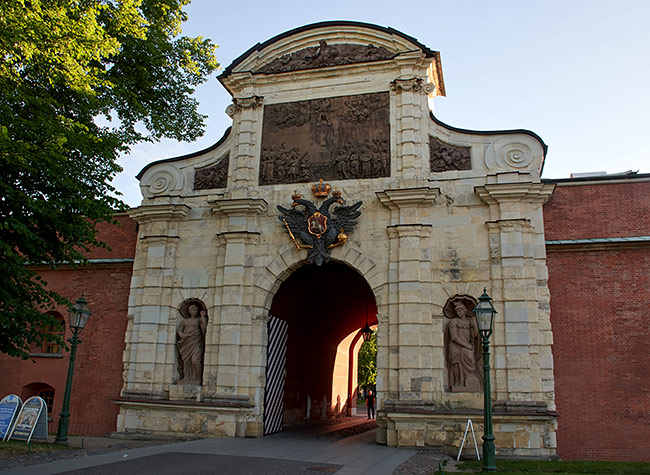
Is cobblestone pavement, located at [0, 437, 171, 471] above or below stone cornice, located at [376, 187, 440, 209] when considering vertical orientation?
below

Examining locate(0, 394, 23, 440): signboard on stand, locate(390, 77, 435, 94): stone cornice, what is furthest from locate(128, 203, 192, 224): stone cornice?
locate(390, 77, 435, 94): stone cornice

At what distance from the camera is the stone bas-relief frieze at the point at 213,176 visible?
16578 millimetres

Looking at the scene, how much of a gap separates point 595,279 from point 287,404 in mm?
9506

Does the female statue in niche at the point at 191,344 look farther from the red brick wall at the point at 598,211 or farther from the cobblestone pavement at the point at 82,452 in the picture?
the red brick wall at the point at 598,211

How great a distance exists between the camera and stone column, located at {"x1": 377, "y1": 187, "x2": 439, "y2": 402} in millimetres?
13688

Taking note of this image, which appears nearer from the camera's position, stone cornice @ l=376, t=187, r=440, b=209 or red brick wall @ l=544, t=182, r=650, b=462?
red brick wall @ l=544, t=182, r=650, b=462

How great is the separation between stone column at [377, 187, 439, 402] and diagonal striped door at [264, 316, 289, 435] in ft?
11.3

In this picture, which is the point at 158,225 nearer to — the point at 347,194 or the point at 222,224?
the point at 222,224

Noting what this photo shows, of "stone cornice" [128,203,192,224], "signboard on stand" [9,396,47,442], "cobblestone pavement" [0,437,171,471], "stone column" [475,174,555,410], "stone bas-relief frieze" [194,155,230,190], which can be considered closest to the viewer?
"cobblestone pavement" [0,437,171,471]

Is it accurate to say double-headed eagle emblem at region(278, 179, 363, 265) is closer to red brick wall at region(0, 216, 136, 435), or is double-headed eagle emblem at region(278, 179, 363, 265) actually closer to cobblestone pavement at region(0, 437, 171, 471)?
red brick wall at region(0, 216, 136, 435)

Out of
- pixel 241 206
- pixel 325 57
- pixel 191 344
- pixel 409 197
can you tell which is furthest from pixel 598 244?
pixel 191 344

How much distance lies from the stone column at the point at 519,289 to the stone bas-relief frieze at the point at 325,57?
4.82 metres

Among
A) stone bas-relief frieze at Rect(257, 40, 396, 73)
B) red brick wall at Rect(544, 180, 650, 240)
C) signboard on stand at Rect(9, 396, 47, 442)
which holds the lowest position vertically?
signboard on stand at Rect(9, 396, 47, 442)

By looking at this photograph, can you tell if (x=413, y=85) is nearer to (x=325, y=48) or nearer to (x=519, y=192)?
(x=325, y=48)
